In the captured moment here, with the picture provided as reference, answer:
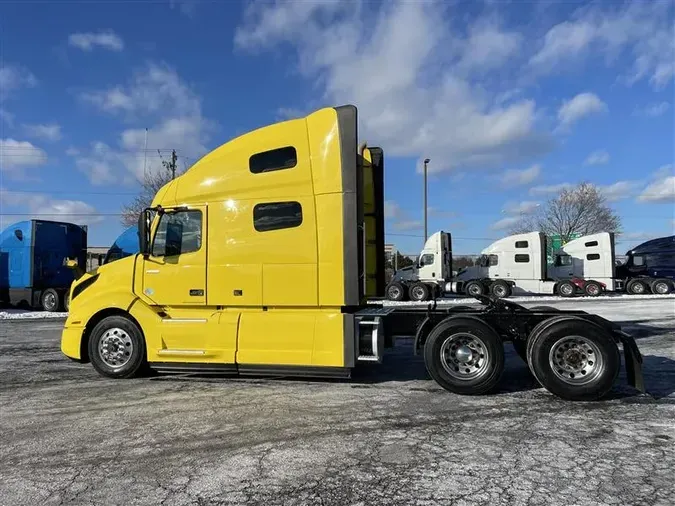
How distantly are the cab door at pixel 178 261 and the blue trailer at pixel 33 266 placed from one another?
1553cm

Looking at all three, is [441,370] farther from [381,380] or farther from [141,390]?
[141,390]

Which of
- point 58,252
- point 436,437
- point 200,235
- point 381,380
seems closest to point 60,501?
point 436,437

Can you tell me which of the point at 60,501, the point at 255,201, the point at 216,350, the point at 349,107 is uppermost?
the point at 349,107

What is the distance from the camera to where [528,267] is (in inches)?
1153

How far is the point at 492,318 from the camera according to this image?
6.69 meters

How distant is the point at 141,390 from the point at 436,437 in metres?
4.16

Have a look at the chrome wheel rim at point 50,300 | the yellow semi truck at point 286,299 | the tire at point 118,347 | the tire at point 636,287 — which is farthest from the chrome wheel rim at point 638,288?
the chrome wheel rim at point 50,300

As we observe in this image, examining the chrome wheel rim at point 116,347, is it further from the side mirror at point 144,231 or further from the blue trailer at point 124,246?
the blue trailer at point 124,246

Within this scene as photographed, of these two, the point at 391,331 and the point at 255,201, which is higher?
the point at 255,201

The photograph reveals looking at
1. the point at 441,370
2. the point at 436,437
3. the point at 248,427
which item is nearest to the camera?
the point at 436,437

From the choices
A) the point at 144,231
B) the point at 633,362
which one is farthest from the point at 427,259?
the point at 144,231

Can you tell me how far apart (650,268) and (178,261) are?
1316 inches

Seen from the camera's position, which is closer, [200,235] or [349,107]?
[349,107]

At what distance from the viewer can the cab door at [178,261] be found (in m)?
7.29
